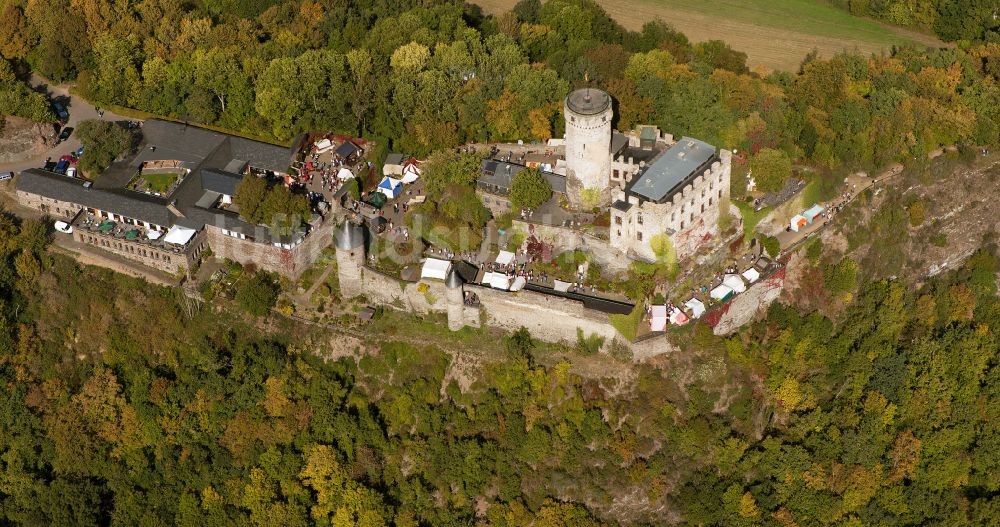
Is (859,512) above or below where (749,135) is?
below

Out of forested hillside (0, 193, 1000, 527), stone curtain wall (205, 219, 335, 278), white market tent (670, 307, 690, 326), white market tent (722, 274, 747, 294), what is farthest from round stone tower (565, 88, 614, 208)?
stone curtain wall (205, 219, 335, 278)

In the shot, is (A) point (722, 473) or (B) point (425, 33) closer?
(A) point (722, 473)

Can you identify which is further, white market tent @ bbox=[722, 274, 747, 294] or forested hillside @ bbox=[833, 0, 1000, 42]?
forested hillside @ bbox=[833, 0, 1000, 42]

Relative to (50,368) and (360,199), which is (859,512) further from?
(50,368)

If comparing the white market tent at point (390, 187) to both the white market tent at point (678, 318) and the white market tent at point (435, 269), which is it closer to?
the white market tent at point (435, 269)

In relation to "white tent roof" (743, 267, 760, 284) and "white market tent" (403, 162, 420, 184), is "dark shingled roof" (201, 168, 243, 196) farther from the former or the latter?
"white tent roof" (743, 267, 760, 284)

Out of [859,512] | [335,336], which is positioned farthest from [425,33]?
[859,512]

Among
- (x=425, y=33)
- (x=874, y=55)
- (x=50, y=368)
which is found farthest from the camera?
(x=874, y=55)

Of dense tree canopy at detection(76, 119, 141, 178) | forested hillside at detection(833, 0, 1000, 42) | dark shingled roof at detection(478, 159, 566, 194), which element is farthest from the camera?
forested hillside at detection(833, 0, 1000, 42)
